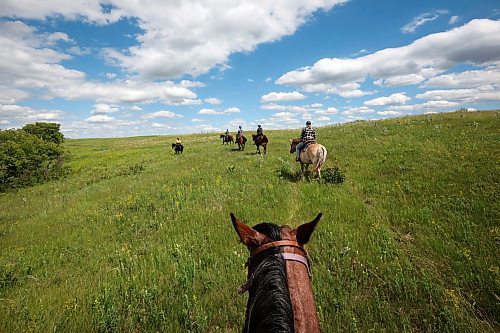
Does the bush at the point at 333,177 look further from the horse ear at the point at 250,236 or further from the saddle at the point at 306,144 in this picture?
the horse ear at the point at 250,236

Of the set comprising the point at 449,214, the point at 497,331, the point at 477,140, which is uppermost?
the point at 477,140

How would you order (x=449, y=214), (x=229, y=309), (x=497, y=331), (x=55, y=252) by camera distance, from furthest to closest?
(x=55, y=252)
(x=449, y=214)
(x=229, y=309)
(x=497, y=331)

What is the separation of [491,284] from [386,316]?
7.46ft

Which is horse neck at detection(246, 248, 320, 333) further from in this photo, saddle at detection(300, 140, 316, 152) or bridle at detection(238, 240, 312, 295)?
saddle at detection(300, 140, 316, 152)

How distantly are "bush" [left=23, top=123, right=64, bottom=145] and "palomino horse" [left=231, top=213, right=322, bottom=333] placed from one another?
176 feet

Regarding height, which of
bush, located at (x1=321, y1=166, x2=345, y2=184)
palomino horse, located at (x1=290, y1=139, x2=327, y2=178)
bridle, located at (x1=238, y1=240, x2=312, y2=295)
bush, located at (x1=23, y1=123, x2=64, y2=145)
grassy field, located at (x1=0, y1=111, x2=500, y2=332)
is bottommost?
grassy field, located at (x1=0, y1=111, x2=500, y2=332)

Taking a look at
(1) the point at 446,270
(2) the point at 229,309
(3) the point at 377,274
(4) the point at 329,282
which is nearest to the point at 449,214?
(1) the point at 446,270

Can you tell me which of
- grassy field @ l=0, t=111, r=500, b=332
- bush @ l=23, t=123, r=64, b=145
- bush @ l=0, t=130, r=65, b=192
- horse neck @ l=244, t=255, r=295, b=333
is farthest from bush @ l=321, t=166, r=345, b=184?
bush @ l=23, t=123, r=64, b=145

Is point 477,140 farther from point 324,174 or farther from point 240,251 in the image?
point 240,251

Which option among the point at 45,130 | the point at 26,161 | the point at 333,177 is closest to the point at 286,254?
the point at 333,177

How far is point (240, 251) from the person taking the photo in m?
7.18

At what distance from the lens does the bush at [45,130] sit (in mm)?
45062

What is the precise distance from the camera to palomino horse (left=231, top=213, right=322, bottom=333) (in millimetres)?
1663

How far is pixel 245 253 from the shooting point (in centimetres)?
712
